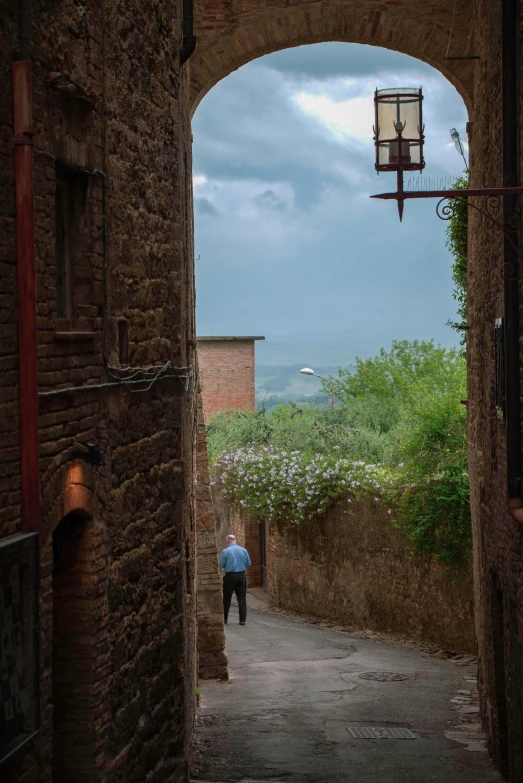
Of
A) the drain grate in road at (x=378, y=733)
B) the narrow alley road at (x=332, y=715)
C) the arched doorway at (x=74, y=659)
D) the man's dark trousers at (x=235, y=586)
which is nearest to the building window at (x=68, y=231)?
the arched doorway at (x=74, y=659)

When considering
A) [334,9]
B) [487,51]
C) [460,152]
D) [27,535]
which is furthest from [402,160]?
[460,152]

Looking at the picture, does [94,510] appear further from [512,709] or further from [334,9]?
[334,9]

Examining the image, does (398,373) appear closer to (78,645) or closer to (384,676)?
(384,676)

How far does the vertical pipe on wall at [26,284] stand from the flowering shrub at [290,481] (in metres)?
13.1

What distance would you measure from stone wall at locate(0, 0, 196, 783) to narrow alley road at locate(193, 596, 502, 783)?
1.89 m

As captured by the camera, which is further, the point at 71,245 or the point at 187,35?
the point at 187,35

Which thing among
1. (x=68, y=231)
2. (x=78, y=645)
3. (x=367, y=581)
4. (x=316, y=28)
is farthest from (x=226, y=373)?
(x=78, y=645)

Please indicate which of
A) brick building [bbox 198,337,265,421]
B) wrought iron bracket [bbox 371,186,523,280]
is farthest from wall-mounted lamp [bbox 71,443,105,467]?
brick building [bbox 198,337,265,421]

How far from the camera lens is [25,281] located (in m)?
5.37

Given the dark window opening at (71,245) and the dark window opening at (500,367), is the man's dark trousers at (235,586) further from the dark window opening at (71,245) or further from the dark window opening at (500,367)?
the dark window opening at (71,245)

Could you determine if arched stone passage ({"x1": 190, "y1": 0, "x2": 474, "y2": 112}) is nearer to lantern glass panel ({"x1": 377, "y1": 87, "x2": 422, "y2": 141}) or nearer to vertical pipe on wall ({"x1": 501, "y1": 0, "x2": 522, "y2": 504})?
vertical pipe on wall ({"x1": 501, "y1": 0, "x2": 522, "y2": 504})

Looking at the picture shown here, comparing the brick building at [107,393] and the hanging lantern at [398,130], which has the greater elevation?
the hanging lantern at [398,130]

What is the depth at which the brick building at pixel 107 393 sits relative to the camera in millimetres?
5355

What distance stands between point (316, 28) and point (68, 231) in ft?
26.7
